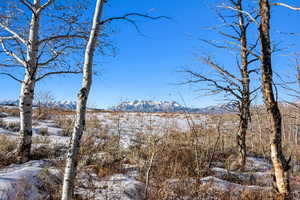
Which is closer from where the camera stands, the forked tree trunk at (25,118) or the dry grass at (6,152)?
the dry grass at (6,152)

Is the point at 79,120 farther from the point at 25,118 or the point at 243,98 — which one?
the point at 243,98

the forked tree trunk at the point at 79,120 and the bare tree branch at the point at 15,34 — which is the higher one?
the bare tree branch at the point at 15,34

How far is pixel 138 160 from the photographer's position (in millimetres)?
4570

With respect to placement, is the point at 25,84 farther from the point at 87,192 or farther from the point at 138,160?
the point at 138,160

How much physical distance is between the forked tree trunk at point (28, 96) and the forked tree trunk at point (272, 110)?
15.4 feet

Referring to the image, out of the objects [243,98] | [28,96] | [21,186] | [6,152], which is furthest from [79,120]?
[243,98]

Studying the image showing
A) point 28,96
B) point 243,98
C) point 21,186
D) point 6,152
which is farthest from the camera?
point 243,98

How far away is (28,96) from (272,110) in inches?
191

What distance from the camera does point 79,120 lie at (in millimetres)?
2164

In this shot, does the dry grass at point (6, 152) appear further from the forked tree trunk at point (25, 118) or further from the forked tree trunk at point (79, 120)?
the forked tree trunk at point (79, 120)

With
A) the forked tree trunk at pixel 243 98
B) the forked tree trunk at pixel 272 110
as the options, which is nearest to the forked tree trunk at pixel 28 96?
the forked tree trunk at pixel 272 110

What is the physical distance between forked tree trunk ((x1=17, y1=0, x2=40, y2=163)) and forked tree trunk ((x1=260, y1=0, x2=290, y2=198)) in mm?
4694

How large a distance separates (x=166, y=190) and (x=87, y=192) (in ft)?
4.17

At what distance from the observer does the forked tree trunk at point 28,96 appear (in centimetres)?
392
